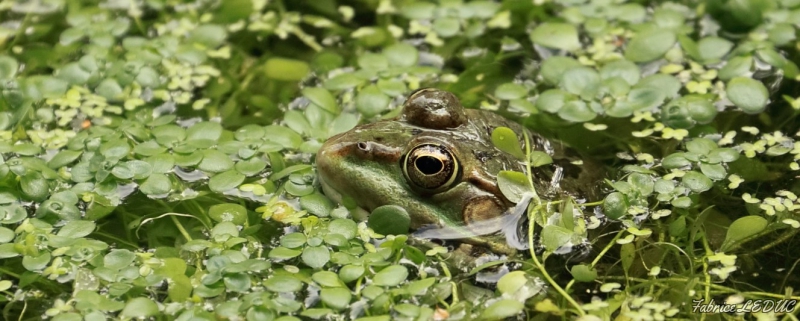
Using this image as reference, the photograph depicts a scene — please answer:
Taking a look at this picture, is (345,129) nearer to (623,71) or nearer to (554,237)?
(554,237)

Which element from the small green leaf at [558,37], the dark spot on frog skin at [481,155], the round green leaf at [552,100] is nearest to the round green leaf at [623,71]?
the round green leaf at [552,100]

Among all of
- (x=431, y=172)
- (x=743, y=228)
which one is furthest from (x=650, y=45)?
(x=431, y=172)

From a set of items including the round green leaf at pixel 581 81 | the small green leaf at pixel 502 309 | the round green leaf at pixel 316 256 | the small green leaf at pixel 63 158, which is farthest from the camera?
the round green leaf at pixel 581 81

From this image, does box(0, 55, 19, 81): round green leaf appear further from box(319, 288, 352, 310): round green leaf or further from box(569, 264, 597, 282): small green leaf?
box(569, 264, 597, 282): small green leaf

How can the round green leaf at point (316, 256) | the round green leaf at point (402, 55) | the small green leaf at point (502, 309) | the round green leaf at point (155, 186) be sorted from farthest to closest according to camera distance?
the round green leaf at point (402, 55), the round green leaf at point (155, 186), the round green leaf at point (316, 256), the small green leaf at point (502, 309)

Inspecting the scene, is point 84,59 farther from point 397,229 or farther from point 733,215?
point 733,215

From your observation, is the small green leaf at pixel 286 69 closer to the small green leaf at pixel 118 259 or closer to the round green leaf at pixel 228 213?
the round green leaf at pixel 228 213
